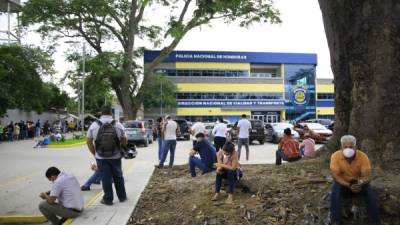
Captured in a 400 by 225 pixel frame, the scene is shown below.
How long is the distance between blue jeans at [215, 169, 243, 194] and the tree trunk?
2136 millimetres

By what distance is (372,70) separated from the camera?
7.80 metres

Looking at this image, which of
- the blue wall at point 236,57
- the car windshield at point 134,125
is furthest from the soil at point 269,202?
the blue wall at point 236,57

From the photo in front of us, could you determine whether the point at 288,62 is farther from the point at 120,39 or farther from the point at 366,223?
the point at 366,223

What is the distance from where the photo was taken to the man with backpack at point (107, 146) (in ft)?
25.7

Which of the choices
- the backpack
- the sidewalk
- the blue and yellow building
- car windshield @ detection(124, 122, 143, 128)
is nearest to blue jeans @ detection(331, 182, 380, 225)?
the sidewalk

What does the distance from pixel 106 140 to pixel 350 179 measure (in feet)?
12.5

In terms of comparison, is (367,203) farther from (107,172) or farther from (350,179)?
(107,172)

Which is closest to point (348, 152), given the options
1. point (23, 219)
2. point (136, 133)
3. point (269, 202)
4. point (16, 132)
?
point (269, 202)

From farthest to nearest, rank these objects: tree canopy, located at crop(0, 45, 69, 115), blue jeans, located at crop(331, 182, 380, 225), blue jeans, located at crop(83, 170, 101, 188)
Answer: tree canopy, located at crop(0, 45, 69, 115), blue jeans, located at crop(83, 170, 101, 188), blue jeans, located at crop(331, 182, 380, 225)

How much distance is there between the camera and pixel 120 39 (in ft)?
152

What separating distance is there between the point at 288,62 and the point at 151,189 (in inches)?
2961

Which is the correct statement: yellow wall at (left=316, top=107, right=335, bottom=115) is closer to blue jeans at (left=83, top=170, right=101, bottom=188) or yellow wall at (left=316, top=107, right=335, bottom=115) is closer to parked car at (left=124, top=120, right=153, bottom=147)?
parked car at (left=124, top=120, right=153, bottom=147)

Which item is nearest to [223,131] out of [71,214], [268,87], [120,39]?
[71,214]

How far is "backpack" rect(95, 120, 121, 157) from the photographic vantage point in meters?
7.80
